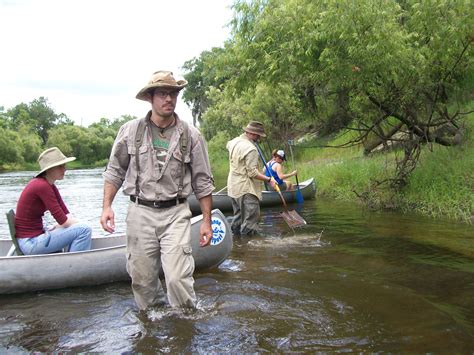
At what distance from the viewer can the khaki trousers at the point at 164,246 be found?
12.8 feet

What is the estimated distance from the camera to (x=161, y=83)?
3824 mm

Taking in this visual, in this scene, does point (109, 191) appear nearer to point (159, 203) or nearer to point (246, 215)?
point (159, 203)

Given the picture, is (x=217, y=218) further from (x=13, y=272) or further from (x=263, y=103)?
(x=263, y=103)

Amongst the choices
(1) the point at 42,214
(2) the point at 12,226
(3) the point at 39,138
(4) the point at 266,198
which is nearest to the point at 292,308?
(1) the point at 42,214

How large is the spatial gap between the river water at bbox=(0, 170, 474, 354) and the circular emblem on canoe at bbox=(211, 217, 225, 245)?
1.43ft

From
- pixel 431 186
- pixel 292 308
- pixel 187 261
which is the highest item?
pixel 187 261

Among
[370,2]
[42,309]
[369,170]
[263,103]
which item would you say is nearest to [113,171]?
[42,309]

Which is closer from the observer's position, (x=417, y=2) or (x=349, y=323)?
(x=349, y=323)

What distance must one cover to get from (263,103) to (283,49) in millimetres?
12751

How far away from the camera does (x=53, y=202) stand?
5316mm

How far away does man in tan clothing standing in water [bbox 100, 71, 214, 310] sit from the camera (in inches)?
153

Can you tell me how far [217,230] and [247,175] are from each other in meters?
2.07

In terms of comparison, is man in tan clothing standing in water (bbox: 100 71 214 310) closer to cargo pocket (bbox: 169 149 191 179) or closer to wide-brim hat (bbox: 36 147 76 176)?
cargo pocket (bbox: 169 149 191 179)

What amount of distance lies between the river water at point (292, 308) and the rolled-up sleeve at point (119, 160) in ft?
4.13
